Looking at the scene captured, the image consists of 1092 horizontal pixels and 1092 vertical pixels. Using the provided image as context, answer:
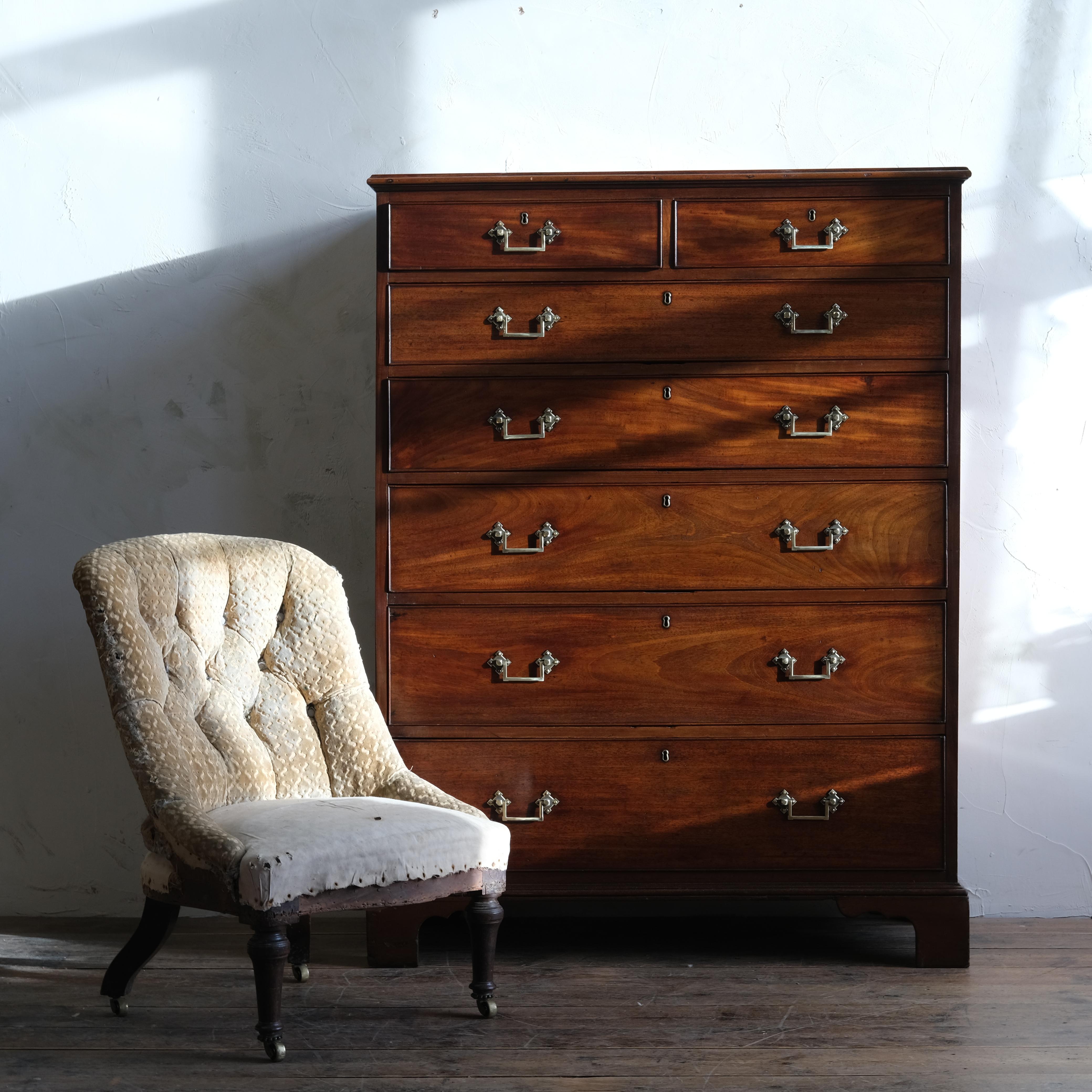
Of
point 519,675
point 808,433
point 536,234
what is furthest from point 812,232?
point 519,675

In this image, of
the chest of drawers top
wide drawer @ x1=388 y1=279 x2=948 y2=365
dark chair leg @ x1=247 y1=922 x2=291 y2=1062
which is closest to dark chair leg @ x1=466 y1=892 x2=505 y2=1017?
dark chair leg @ x1=247 y1=922 x2=291 y2=1062

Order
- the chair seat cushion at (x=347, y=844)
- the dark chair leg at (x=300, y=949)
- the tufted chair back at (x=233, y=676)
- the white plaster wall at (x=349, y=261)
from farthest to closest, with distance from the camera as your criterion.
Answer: the white plaster wall at (x=349, y=261) → the dark chair leg at (x=300, y=949) → the tufted chair back at (x=233, y=676) → the chair seat cushion at (x=347, y=844)

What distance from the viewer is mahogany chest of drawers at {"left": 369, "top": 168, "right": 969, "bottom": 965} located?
2619mm

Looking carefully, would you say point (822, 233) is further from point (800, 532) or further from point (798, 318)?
point (800, 532)

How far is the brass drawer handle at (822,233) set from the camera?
2.61 metres

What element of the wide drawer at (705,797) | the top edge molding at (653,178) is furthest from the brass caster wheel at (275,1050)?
the top edge molding at (653,178)

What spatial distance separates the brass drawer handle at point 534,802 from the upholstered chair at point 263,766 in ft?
0.48

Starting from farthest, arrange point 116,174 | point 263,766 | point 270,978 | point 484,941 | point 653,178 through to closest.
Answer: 1. point 116,174
2. point 653,178
3. point 263,766
4. point 484,941
5. point 270,978

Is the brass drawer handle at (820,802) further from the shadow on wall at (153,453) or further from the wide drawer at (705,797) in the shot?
the shadow on wall at (153,453)

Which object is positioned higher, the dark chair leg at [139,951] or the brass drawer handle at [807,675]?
the brass drawer handle at [807,675]

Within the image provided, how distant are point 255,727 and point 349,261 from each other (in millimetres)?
1353

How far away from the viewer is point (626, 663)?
8.63 feet

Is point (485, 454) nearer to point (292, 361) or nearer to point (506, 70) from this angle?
point (292, 361)

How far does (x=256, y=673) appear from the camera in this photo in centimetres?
256
